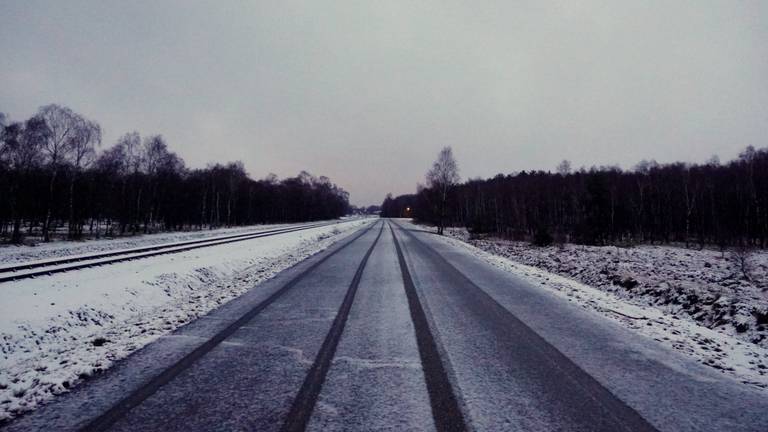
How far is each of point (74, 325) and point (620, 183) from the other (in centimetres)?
7604

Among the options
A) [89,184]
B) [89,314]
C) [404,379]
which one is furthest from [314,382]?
[89,184]

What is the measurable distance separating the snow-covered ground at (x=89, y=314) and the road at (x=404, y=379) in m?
0.53

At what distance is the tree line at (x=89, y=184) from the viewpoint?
3272cm

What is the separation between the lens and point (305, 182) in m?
127

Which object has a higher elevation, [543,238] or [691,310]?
[543,238]

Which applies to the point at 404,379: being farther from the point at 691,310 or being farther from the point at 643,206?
the point at 643,206

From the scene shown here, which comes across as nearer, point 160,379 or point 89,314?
point 160,379

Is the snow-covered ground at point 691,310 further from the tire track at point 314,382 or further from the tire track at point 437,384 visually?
the tire track at point 314,382

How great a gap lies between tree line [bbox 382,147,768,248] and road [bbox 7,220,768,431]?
76.7 ft

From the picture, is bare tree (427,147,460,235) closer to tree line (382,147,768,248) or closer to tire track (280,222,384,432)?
tree line (382,147,768,248)

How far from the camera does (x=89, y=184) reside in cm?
4731

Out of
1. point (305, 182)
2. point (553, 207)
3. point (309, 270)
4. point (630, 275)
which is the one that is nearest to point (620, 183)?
point (553, 207)

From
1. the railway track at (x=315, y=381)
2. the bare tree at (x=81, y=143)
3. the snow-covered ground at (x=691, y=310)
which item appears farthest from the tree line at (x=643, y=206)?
the bare tree at (x=81, y=143)

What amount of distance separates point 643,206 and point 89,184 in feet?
277
